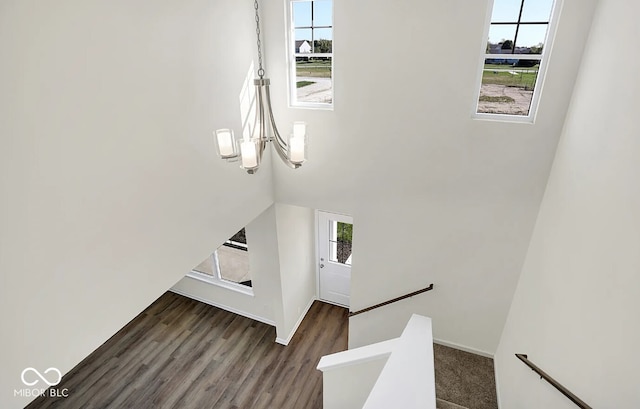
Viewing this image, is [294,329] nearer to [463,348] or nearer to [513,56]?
[463,348]

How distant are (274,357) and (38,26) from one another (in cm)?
472

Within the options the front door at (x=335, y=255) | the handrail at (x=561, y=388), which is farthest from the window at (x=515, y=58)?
the front door at (x=335, y=255)

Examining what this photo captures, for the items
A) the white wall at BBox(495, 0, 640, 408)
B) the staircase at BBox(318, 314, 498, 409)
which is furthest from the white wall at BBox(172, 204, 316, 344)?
the white wall at BBox(495, 0, 640, 408)

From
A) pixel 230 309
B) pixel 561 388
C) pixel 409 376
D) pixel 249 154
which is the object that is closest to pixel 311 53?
pixel 249 154

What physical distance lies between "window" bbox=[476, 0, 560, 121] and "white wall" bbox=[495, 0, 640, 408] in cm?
37

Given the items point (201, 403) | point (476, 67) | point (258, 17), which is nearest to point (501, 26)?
point (476, 67)

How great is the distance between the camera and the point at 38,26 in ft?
6.06

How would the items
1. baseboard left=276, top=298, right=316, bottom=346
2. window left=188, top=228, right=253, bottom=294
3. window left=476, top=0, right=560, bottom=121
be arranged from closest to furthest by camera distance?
1. window left=476, top=0, right=560, bottom=121
2. baseboard left=276, top=298, right=316, bottom=346
3. window left=188, top=228, right=253, bottom=294

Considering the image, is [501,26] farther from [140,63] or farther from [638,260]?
[140,63]

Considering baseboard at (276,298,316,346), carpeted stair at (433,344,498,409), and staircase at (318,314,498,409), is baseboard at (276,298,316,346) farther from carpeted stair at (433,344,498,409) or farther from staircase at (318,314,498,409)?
carpeted stair at (433,344,498,409)

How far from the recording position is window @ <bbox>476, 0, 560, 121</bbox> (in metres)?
2.93

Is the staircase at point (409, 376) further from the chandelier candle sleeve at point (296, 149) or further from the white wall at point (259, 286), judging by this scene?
the white wall at point (259, 286)

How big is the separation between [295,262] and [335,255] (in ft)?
2.93

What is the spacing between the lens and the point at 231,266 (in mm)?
5973
